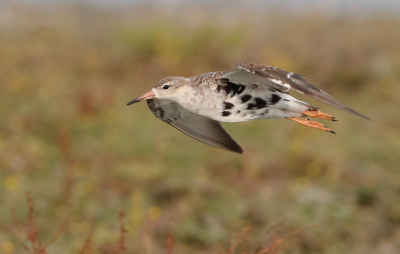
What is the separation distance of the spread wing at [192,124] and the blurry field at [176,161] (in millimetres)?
874

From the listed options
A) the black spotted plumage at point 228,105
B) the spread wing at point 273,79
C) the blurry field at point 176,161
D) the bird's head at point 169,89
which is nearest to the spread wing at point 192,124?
the bird's head at point 169,89

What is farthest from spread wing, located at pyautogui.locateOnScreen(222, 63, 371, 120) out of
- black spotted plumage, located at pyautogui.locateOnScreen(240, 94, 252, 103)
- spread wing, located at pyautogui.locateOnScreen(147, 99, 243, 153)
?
spread wing, located at pyautogui.locateOnScreen(147, 99, 243, 153)

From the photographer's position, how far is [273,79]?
3619mm

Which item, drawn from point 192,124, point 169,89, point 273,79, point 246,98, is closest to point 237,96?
point 246,98

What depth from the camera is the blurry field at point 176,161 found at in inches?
227

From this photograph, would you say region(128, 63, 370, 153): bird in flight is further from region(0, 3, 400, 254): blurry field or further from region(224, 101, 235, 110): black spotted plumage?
region(0, 3, 400, 254): blurry field

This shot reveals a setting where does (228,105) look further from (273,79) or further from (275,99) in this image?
(273,79)

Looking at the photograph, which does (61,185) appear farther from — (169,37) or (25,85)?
(169,37)

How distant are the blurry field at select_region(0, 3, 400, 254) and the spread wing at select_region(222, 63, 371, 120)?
101 centimetres

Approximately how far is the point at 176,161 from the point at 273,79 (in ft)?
12.9

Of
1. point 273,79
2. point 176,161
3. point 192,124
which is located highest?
point 273,79

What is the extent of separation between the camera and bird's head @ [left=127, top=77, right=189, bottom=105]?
4102 millimetres

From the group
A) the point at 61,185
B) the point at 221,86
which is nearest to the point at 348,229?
the point at 221,86

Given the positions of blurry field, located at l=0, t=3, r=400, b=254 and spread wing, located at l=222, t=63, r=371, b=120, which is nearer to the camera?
spread wing, located at l=222, t=63, r=371, b=120
